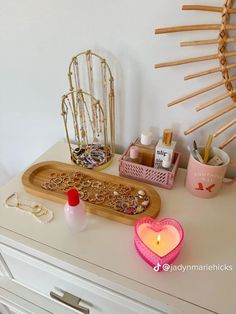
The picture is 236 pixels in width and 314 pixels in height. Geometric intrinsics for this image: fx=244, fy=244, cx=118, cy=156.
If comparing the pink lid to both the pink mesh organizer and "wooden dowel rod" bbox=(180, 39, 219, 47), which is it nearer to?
the pink mesh organizer

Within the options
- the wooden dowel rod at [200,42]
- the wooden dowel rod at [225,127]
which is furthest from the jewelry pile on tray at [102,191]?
the wooden dowel rod at [200,42]

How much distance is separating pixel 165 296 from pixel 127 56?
1.92 feet

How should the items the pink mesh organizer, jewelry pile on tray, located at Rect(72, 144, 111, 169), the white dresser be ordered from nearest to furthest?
the white dresser → the pink mesh organizer → jewelry pile on tray, located at Rect(72, 144, 111, 169)

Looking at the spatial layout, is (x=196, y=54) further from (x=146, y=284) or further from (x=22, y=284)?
(x=22, y=284)

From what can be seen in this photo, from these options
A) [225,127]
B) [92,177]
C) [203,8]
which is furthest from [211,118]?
[92,177]

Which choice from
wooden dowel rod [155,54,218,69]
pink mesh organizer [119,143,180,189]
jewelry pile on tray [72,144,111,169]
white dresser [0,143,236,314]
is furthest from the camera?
jewelry pile on tray [72,144,111,169]

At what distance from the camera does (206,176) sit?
0.63 metres

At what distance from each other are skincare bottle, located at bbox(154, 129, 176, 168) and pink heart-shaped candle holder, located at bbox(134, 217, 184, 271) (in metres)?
0.18

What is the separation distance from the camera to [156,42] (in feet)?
2.04

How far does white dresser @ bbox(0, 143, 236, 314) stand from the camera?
18.6 inches

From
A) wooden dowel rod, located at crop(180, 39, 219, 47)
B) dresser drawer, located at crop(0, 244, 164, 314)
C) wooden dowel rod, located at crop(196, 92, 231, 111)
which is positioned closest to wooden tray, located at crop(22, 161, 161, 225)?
dresser drawer, located at crop(0, 244, 164, 314)

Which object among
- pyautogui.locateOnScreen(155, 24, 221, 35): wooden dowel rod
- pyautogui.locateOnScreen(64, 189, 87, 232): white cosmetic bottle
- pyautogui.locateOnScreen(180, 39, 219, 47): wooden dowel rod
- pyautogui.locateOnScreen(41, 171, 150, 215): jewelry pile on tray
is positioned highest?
pyautogui.locateOnScreen(155, 24, 221, 35): wooden dowel rod

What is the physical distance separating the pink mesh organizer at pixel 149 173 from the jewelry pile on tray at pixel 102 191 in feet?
0.13

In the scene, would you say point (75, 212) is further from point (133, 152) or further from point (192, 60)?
point (192, 60)
